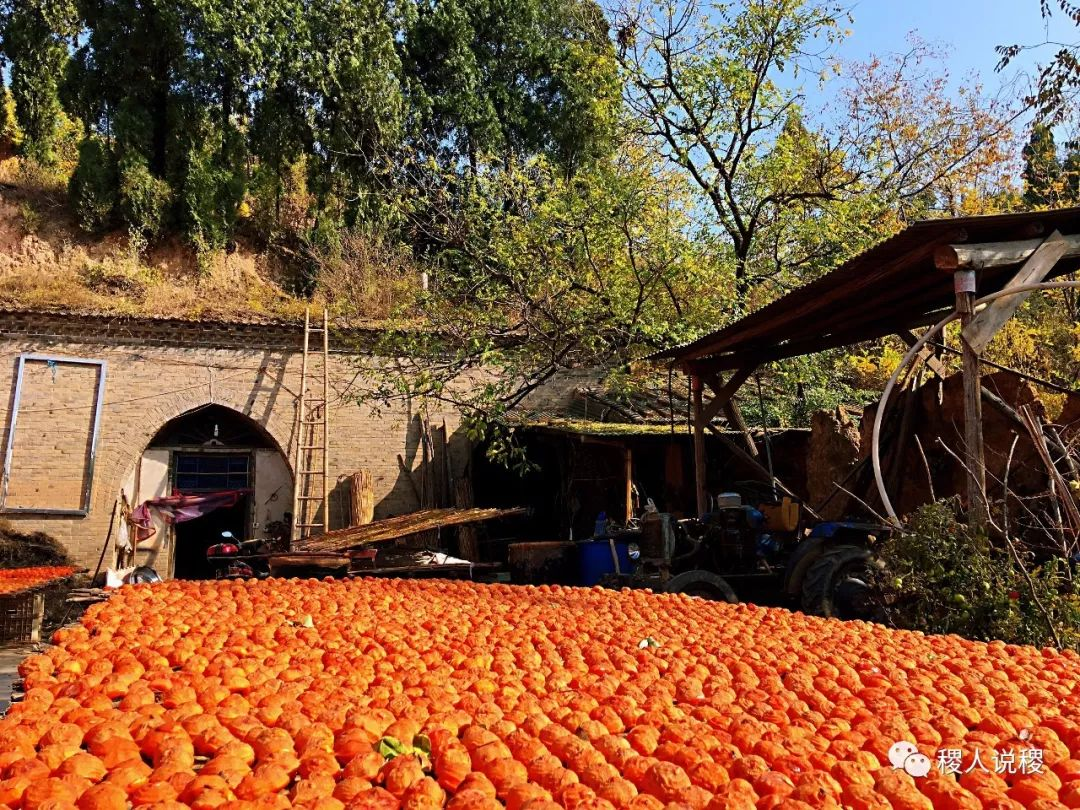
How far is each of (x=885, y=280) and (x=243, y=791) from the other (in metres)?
6.33

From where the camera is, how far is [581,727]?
2623 millimetres

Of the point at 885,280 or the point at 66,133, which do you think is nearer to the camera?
the point at 885,280

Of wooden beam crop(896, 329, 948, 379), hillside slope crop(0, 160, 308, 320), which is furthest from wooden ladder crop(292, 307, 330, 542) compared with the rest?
wooden beam crop(896, 329, 948, 379)

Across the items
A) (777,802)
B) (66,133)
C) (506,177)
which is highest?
(66,133)

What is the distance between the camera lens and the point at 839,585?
7004mm

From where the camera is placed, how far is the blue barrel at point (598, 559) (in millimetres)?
9312

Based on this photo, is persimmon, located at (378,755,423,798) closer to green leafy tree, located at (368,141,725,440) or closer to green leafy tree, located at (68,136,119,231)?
green leafy tree, located at (368,141,725,440)

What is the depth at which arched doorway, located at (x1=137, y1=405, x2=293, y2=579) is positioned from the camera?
15.6 meters

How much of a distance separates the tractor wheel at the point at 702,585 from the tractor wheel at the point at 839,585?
771mm

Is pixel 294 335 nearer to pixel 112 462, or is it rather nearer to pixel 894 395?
pixel 112 462

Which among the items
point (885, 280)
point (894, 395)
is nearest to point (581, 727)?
point (885, 280)

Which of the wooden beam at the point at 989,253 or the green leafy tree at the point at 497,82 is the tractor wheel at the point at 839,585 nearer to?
the wooden beam at the point at 989,253

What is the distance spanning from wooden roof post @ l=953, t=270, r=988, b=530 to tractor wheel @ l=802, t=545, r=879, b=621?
55.5 inches

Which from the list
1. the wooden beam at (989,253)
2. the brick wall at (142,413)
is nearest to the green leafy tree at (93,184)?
the brick wall at (142,413)
